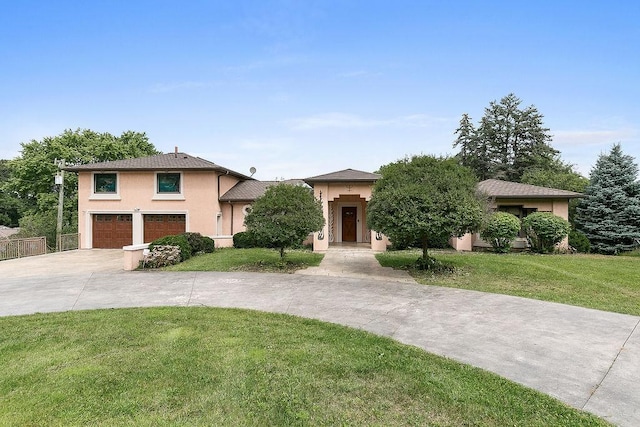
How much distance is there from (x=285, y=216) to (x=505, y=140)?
115 ft

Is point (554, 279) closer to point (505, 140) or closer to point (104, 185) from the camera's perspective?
point (104, 185)

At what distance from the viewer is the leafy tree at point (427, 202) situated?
386 inches

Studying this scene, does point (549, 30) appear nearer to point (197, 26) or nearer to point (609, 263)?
point (609, 263)

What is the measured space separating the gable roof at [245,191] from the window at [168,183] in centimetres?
261

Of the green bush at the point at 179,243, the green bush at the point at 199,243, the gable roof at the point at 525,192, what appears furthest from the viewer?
the gable roof at the point at 525,192

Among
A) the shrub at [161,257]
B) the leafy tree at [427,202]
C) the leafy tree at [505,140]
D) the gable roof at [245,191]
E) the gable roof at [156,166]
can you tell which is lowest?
the shrub at [161,257]

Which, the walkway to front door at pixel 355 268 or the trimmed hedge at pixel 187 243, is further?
the trimmed hedge at pixel 187 243

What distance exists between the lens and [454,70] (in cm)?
1593

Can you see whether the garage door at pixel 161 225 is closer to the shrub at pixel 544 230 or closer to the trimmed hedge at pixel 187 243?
the trimmed hedge at pixel 187 243

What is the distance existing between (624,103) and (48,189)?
4228 centimetres

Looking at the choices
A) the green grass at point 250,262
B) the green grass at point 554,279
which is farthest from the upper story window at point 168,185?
the green grass at point 554,279

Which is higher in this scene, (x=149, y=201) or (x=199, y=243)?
(x=149, y=201)

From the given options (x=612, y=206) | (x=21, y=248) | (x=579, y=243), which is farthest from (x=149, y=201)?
(x=612, y=206)

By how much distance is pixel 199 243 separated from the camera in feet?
51.9
